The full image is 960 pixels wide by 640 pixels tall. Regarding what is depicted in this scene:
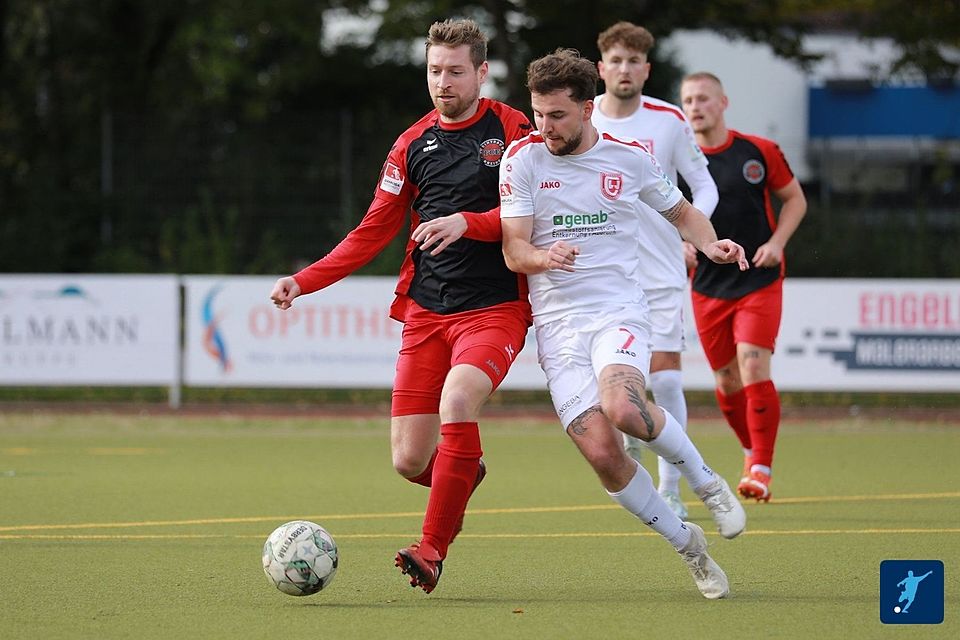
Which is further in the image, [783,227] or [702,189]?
[783,227]

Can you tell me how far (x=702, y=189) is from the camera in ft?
27.6

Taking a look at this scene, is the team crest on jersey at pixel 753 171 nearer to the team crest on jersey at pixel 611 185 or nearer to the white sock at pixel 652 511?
the team crest on jersey at pixel 611 185

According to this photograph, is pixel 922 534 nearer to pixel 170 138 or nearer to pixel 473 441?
pixel 473 441

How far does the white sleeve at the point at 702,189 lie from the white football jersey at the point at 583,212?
1752 mm

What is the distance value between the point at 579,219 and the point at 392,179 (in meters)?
0.85

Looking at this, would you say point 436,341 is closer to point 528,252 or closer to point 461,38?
point 528,252

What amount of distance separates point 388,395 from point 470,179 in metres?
10.8

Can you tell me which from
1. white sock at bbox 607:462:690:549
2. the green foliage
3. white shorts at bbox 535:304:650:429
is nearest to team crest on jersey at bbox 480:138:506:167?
white shorts at bbox 535:304:650:429

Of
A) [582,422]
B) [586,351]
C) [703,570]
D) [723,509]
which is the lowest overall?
[703,570]

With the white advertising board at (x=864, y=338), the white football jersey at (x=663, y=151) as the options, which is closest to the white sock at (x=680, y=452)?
the white football jersey at (x=663, y=151)

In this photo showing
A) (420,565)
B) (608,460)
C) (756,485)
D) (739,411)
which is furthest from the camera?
(739,411)

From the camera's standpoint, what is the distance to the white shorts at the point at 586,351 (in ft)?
20.7

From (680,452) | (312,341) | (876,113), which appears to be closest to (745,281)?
(680,452)

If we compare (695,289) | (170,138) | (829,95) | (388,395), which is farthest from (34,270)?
(829,95)
